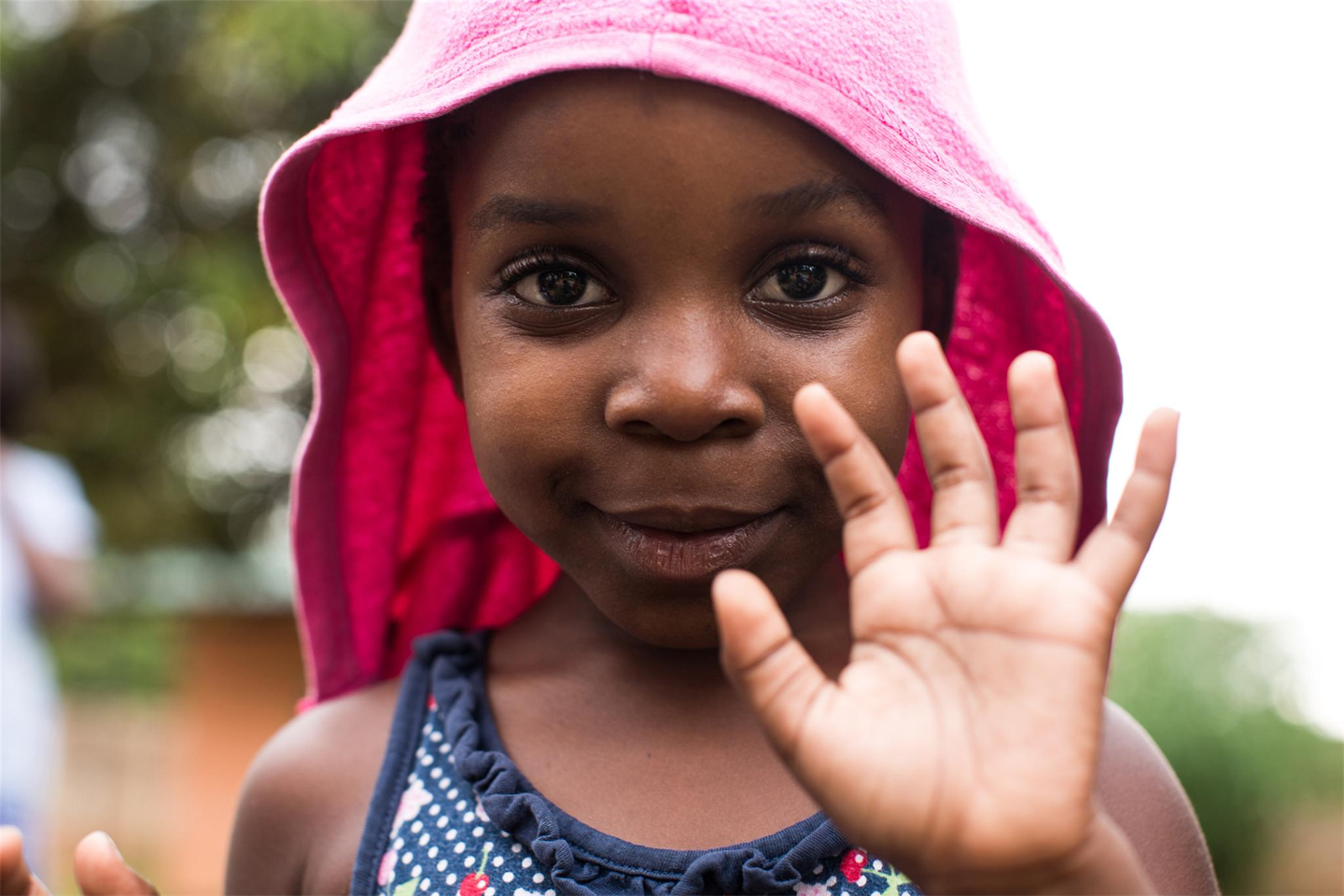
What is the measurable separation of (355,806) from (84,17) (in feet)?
24.8

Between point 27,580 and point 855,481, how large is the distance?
271cm

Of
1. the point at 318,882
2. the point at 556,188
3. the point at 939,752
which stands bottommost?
the point at 318,882

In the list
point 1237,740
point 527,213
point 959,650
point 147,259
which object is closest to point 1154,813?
point 959,650

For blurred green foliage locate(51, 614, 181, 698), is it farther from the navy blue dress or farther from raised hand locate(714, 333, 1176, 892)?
raised hand locate(714, 333, 1176, 892)

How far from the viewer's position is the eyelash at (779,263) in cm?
124

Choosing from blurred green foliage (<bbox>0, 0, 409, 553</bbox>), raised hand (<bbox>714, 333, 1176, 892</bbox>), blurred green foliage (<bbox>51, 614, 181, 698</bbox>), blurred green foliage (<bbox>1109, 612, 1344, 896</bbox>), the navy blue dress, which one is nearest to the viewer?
raised hand (<bbox>714, 333, 1176, 892</bbox>)

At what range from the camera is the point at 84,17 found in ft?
24.8

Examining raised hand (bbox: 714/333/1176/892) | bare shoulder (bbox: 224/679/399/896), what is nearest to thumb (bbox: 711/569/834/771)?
raised hand (bbox: 714/333/1176/892)

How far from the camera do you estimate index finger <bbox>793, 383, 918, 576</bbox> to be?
3.34 feet

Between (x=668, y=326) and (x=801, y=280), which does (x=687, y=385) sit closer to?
(x=668, y=326)

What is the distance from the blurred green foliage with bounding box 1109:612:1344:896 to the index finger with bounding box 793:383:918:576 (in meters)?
4.04

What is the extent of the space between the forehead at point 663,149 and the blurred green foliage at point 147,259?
5675 mm

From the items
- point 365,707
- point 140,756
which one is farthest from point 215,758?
point 365,707

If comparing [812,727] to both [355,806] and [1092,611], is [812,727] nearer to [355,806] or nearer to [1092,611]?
[1092,611]
